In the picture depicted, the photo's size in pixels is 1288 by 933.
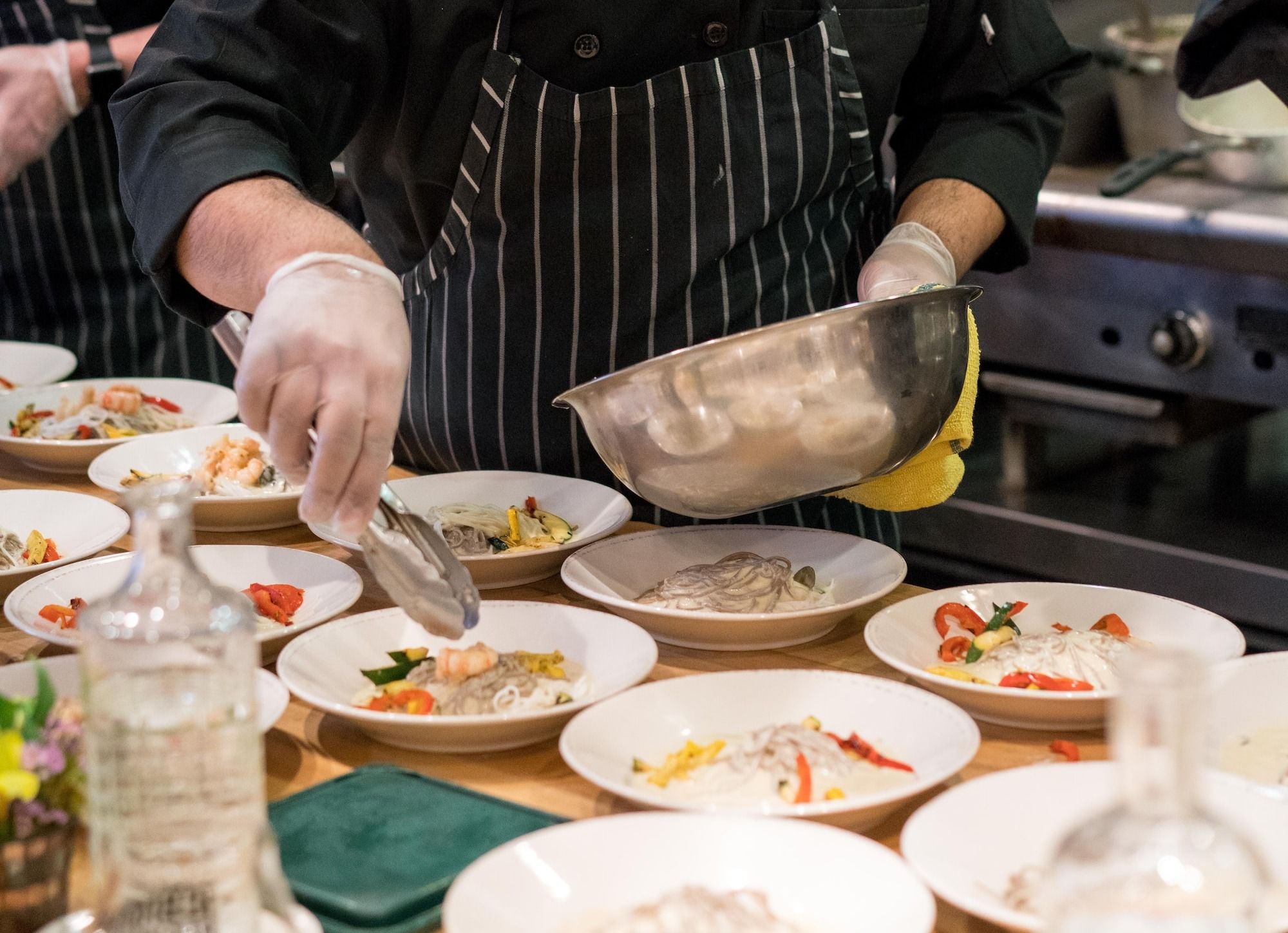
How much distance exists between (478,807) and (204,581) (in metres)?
0.40

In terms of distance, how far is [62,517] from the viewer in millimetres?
2121

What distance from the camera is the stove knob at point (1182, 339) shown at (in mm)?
3012

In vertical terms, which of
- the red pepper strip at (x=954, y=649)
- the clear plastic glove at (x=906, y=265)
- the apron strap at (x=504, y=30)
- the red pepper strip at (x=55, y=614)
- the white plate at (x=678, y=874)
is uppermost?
the apron strap at (x=504, y=30)

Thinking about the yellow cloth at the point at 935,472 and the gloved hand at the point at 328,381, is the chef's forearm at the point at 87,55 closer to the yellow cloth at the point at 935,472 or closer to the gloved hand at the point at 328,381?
the gloved hand at the point at 328,381

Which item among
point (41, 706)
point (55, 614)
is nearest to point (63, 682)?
point (55, 614)

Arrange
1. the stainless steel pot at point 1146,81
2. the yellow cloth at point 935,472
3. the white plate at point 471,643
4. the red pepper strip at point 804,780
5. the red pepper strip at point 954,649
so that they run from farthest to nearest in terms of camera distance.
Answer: the stainless steel pot at point 1146,81 → the yellow cloth at point 935,472 → the red pepper strip at point 954,649 → the white plate at point 471,643 → the red pepper strip at point 804,780

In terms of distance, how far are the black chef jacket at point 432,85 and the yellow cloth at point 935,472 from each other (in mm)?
641

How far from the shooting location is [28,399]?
8.53 ft

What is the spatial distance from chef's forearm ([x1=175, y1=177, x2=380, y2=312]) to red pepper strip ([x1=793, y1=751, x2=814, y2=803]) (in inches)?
29.3

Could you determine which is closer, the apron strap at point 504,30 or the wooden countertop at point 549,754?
the wooden countertop at point 549,754

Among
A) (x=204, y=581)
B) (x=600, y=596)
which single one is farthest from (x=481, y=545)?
(x=204, y=581)

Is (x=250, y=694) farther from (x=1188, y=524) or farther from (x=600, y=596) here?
(x=1188, y=524)

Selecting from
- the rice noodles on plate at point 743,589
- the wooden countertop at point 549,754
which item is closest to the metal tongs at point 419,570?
the wooden countertop at point 549,754

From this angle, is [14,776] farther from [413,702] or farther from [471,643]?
[471,643]
